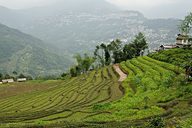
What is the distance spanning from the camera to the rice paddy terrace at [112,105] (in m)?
35.8

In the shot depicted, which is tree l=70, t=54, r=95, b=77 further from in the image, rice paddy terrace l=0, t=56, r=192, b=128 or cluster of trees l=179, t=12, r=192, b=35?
rice paddy terrace l=0, t=56, r=192, b=128

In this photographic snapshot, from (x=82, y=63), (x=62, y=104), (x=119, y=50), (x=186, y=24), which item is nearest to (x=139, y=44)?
(x=119, y=50)

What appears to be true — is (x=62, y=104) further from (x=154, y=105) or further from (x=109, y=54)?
(x=109, y=54)

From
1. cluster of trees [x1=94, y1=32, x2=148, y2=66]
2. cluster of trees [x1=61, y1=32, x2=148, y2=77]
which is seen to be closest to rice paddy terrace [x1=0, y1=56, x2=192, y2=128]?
cluster of trees [x1=61, y1=32, x2=148, y2=77]

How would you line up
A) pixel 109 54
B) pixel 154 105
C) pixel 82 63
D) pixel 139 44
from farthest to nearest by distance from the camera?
pixel 139 44, pixel 109 54, pixel 82 63, pixel 154 105

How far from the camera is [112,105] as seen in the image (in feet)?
157

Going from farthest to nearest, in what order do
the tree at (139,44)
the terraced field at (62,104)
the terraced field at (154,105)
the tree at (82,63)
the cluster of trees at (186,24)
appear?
1. the tree at (139,44)
2. the tree at (82,63)
3. the cluster of trees at (186,24)
4. the terraced field at (62,104)
5. the terraced field at (154,105)

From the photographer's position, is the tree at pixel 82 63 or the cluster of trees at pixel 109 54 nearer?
the tree at pixel 82 63

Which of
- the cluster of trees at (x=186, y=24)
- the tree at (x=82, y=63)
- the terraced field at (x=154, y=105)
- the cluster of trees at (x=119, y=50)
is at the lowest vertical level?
the tree at (x=82, y=63)

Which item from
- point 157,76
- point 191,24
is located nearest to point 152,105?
point 157,76

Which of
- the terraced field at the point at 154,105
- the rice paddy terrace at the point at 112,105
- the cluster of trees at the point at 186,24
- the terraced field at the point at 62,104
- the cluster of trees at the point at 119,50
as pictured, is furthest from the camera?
the cluster of trees at the point at 119,50

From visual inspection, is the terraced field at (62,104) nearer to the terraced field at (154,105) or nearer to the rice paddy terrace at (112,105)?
the rice paddy terrace at (112,105)

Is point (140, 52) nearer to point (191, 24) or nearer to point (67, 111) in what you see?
point (191, 24)

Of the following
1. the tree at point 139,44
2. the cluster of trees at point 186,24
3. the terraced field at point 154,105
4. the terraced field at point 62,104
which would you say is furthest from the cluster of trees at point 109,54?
the terraced field at point 154,105
